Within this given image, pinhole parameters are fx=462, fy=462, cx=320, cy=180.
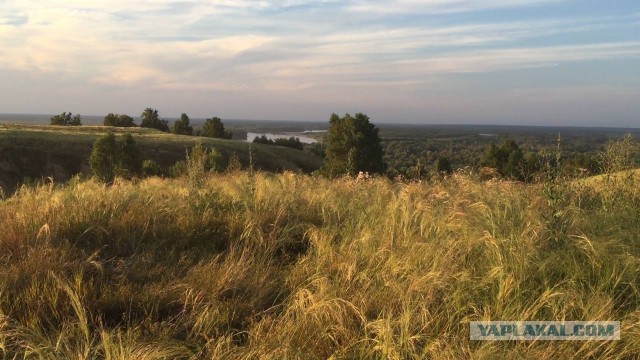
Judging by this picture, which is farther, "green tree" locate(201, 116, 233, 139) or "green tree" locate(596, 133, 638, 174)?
"green tree" locate(201, 116, 233, 139)

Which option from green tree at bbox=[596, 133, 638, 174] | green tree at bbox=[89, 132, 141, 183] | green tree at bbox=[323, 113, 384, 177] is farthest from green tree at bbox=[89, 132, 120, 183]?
green tree at bbox=[596, 133, 638, 174]

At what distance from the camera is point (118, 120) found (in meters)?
78.9

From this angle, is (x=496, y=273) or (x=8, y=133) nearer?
(x=496, y=273)

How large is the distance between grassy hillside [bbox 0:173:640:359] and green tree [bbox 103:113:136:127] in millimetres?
80130

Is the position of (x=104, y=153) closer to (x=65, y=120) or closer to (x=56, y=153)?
(x=56, y=153)

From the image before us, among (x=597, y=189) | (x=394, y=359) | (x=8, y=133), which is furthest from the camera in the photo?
(x=8, y=133)

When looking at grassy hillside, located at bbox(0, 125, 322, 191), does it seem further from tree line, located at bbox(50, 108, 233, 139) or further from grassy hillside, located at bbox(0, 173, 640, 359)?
grassy hillside, located at bbox(0, 173, 640, 359)

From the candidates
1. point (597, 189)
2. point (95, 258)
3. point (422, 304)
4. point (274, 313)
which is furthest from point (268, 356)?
point (597, 189)

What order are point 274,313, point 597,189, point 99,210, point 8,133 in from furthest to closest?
point 8,133 → point 597,189 → point 99,210 → point 274,313

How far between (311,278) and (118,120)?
275 ft

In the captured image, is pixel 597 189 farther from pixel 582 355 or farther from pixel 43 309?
pixel 43 309

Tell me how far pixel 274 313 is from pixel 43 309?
144 centimetres

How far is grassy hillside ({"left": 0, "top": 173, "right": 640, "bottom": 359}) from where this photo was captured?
99.7 inches

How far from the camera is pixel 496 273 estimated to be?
3.05 meters
